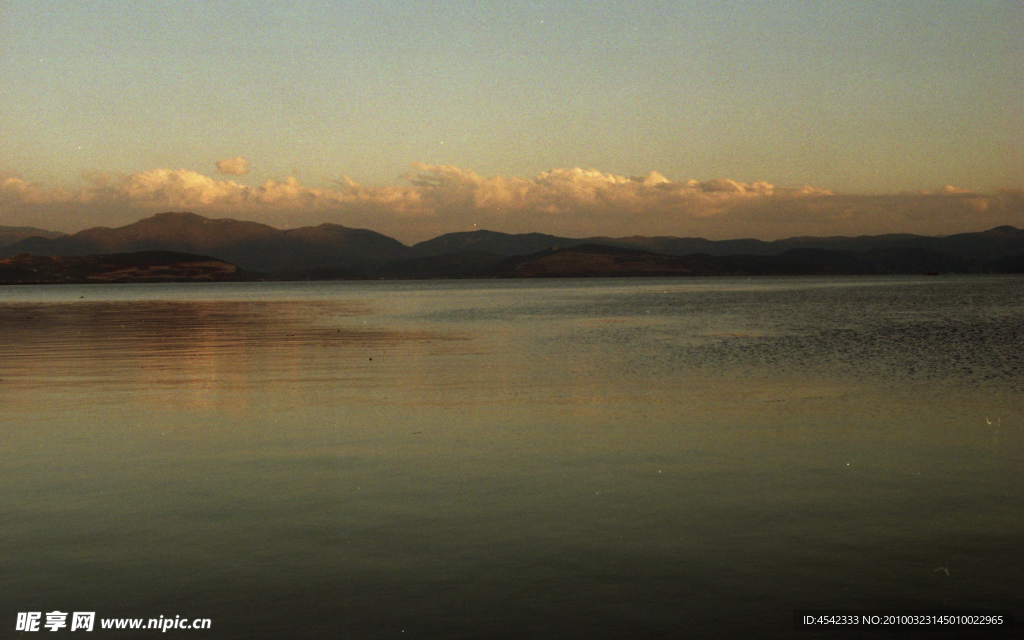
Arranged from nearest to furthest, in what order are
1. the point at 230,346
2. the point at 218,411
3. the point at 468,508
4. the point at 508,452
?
the point at 468,508 < the point at 508,452 < the point at 218,411 < the point at 230,346

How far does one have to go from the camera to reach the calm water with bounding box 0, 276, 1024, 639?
9.10 m

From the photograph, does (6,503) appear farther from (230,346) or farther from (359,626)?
(230,346)

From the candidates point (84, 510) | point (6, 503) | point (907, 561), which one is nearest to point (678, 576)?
point (907, 561)

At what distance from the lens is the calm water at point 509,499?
9102 millimetres

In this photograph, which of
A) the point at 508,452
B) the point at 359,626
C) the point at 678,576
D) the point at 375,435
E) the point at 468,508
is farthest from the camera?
the point at 375,435

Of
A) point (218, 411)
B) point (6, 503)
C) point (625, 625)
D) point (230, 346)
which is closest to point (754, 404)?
point (218, 411)

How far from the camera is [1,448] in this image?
1752 centimetres

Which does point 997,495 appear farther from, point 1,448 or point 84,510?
point 1,448

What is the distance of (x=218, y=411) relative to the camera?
22031 millimetres

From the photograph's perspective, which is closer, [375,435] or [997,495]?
[997,495]

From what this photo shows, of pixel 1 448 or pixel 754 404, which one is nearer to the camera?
pixel 1 448

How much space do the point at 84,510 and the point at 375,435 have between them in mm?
6706

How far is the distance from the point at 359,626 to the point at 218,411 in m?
A: 14.8

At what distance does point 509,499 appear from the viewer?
1321cm
